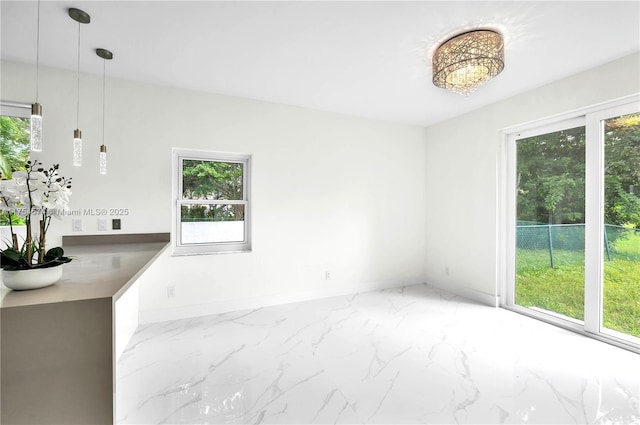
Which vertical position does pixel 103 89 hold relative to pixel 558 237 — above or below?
above

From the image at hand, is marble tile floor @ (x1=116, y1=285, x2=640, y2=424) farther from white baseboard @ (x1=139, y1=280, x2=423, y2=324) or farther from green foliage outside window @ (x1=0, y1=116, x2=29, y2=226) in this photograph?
green foliage outside window @ (x1=0, y1=116, x2=29, y2=226)

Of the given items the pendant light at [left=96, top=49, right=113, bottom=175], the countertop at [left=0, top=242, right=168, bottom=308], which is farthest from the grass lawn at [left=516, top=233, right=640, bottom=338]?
the pendant light at [left=96, top=49, right=113, bottom=175]

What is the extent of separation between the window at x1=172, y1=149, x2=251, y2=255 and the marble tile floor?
830 millimetres

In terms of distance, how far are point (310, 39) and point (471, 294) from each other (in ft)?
11.5

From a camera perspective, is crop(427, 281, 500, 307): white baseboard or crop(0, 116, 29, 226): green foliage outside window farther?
crop(427, 281, 500, 307): white baseboard

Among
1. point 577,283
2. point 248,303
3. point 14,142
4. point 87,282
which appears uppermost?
point 14,142

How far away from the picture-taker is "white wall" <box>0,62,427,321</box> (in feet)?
9.10

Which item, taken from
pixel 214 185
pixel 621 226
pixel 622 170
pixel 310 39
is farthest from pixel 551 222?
pixel 214 185

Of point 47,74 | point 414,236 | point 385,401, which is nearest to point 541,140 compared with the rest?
point 414,236

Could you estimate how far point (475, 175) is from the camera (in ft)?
12.3

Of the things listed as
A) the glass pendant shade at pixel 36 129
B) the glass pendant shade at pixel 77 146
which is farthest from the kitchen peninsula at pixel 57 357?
the glass pendant shade at pixel 77 146

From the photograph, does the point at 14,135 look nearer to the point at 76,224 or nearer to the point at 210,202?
the point at 76,224

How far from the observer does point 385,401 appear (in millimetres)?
1828

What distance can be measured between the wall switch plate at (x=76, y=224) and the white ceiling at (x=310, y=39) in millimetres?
1383
